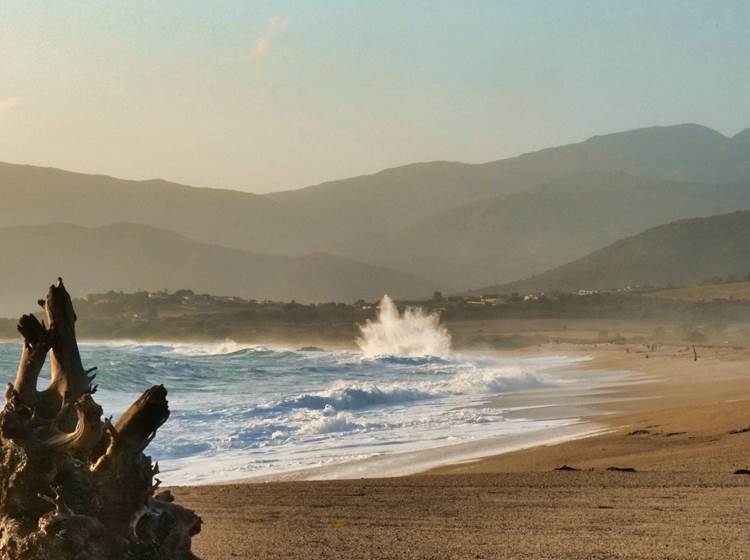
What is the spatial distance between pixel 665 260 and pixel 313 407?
116 meters

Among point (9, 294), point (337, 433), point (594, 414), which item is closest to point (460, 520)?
point (337, 433)

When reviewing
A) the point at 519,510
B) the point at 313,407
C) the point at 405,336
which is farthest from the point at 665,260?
the point at 519,510

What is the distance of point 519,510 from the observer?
8742 millimetres

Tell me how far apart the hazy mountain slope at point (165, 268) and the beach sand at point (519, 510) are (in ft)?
422

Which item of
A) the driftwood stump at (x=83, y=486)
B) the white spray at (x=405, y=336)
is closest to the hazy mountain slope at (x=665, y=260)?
the white spray at (x=405, y=336)

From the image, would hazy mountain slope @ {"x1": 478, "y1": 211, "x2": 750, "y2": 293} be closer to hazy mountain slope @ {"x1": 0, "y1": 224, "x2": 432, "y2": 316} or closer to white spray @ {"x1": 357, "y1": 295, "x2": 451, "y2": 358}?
hazy mountain slope @ {"x1": 0, "y1": 224, "x2": 432, "y2": 316}

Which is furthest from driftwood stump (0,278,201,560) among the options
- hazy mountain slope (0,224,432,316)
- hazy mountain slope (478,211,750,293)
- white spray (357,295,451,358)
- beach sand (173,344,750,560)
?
hazy mountain slope (0,224,432,316)

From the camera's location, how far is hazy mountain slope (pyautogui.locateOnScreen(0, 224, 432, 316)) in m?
151

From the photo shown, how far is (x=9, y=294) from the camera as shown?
133625 millimetres

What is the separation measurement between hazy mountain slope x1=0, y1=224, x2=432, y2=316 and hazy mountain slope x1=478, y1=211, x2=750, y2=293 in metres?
36.5

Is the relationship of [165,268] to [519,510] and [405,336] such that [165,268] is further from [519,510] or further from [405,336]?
[519,510]

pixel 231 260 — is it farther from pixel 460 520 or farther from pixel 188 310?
pixel 460 520

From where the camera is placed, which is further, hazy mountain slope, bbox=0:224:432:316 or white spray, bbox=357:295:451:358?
hazy mountain slope, bbox=0:224:432:316

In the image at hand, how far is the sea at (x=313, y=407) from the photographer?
14.9 meters
